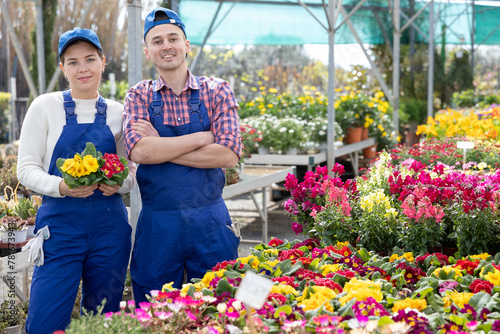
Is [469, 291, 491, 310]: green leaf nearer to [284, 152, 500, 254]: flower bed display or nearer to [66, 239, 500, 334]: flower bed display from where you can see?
[66, 239, 500, 334]: flower bed display

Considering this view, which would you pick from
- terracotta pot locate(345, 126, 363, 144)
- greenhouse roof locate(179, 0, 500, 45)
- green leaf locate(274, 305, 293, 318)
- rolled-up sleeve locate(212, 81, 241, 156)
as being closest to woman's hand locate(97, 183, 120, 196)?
rolled-up sleeve locate(212, 81, 241, 156)

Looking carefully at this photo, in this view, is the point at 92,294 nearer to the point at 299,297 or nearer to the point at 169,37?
the point at 299,297

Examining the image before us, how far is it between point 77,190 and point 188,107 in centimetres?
59

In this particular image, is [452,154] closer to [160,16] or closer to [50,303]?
[160,16]

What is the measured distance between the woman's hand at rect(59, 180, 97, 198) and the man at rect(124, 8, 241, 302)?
0.23 meters

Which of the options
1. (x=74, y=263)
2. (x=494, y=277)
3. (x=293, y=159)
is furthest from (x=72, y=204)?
(x=293, y=159)

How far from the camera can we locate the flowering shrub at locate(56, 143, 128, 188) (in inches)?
86.5

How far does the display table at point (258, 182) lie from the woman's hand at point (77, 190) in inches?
77.4

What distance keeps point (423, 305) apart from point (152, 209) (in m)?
1.18

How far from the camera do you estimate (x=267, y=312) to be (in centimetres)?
173

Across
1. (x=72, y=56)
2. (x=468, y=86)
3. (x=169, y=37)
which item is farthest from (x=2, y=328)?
(x=468, y=86)

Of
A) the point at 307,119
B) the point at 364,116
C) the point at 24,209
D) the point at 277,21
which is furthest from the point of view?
the point at 277,21

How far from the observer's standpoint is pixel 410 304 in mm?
1763

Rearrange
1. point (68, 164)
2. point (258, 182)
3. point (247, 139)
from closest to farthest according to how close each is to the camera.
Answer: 1. point (68, 164)
2. point (258, 182)
3. point (247, 139)
